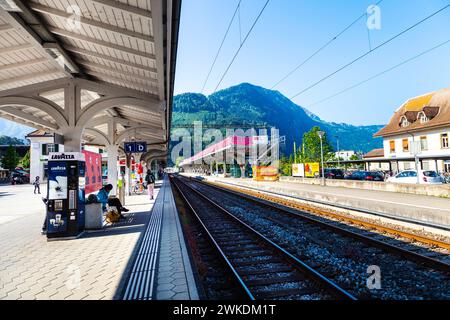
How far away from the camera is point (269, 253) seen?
608 cm

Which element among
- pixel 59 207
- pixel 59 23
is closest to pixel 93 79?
pixel 59 23

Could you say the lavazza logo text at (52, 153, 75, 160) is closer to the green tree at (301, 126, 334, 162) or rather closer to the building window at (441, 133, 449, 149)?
the building window at (441, 133, 449, 149)

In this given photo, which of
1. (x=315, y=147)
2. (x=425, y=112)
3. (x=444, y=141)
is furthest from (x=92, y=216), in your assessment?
(x=315, y=147)

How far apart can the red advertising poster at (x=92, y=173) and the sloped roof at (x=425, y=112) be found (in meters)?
34.9

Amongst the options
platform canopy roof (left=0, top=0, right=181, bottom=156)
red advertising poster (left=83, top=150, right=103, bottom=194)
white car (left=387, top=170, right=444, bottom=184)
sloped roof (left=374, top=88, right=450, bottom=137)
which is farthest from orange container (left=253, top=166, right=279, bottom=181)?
red advertising poster (left=83, top=150, right=103, bottom=194)

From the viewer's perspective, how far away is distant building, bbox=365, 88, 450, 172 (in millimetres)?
30516

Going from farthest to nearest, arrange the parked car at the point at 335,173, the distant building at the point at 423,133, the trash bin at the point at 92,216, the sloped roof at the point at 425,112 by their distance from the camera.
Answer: the parked car at the point at 335,173 < the sloped roof at the point at 425,112 < the distant building at the point at 423,133 < the trash bin at the point at 92,216

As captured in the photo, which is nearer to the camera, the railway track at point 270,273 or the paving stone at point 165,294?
the paving stone at point 165,294

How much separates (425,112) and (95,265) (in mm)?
39034

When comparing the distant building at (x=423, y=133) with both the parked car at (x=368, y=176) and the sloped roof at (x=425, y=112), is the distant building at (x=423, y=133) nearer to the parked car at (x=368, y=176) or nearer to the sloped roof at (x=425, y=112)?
the sloped roof at (x=425, y=112)

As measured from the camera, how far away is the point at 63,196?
25.0 ft

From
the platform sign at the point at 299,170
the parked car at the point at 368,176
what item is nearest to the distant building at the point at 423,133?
the parked car at the point at 368,176

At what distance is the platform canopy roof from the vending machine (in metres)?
1.57

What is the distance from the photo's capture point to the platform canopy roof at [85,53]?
5129mm
